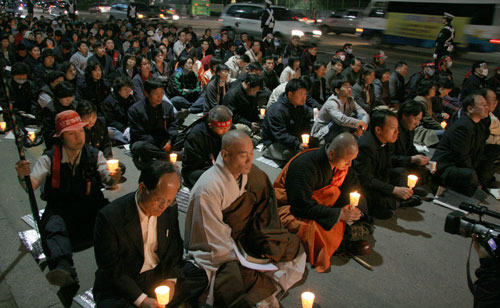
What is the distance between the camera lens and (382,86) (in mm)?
8625

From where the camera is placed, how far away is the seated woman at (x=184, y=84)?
29.7ft

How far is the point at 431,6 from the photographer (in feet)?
48.7

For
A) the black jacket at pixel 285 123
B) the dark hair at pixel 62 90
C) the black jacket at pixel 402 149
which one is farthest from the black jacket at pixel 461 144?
the dark hair at pixel 62 90

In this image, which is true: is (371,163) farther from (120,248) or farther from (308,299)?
(120,248)

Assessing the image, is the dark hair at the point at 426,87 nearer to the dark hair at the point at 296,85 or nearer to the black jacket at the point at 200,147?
the dark hair at the point at 296,85

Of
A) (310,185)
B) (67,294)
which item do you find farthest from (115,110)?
(310,185)

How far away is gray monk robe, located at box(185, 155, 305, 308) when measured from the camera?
302 centimetres

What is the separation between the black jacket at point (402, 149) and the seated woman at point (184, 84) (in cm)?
512

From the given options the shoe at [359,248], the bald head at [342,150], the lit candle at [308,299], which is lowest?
the shoe at [359,248]

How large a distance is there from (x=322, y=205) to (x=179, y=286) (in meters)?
1.51

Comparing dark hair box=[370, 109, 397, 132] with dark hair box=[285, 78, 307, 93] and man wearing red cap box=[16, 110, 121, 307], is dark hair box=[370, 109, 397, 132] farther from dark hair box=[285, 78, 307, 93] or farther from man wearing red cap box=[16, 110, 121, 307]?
man wearing red cap box=[16, 110, 121, 307]

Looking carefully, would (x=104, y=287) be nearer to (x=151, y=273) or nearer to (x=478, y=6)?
(x=151, y=273)

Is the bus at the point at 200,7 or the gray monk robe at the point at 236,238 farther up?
the bus at the point at 200,7

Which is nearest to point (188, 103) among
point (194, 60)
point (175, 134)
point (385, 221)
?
point (194, 60)
